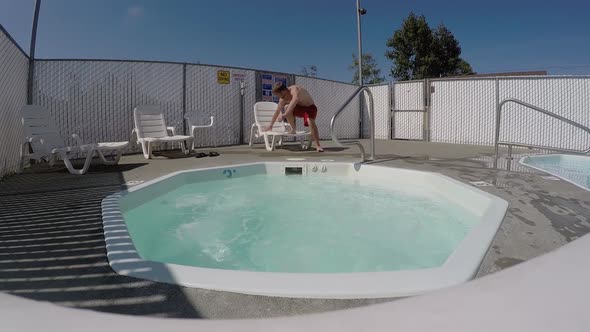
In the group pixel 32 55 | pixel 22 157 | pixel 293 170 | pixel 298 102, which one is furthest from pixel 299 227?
pixel 32 55

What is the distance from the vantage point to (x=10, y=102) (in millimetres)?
5137

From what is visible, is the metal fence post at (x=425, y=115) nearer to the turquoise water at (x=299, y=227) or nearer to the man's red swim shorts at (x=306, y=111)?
the man's red swim shorts at (x=306, y=111)

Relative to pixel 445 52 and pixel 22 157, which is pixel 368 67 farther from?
pixel 22 157

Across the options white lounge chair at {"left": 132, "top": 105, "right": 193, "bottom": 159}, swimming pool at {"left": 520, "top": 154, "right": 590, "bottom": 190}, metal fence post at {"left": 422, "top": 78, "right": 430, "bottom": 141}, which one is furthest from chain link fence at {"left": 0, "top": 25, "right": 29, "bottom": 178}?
metal fence post at {"left": 422, "top": 78, "right": 430, "bottom": 141}

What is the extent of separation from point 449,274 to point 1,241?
2611mm

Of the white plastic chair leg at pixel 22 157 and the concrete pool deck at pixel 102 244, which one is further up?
the white plastic chair leg at pixel 22 157

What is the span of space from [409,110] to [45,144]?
997cm

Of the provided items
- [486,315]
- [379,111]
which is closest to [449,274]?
[486,315]

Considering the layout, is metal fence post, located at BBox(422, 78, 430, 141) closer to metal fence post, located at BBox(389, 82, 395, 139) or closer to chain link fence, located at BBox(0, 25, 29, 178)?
metal fence post, located at BBox(389, 82, 395, 139)

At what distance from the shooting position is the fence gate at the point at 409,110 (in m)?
11.2

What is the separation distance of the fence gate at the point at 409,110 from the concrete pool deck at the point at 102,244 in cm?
706

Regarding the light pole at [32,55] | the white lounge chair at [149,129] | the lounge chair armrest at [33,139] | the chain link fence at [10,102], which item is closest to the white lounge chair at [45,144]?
the lounge chair armrest at [33,139]

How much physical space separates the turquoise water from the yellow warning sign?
4.99 meters

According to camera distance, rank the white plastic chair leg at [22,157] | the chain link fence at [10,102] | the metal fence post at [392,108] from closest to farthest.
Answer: the chain link fence at [10,102], the white plastic chair leg at [22,157], the metal fence post at [392,108]
